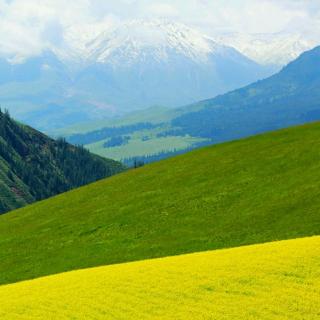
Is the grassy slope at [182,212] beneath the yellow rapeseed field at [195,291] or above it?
above

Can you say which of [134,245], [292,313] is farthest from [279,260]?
[134,245]

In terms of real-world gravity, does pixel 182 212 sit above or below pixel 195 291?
above

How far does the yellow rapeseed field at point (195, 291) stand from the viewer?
79.6ft

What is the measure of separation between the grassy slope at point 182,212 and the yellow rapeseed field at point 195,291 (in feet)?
56.3

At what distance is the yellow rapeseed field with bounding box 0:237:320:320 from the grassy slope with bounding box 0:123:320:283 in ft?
56.3

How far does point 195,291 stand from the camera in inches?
1049

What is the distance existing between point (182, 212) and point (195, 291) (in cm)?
3281

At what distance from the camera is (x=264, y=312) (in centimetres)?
2353

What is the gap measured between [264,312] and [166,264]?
977cm

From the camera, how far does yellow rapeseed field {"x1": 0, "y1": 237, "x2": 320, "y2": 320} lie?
2427cm

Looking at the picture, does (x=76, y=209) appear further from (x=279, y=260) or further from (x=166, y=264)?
(x=279, y=260)

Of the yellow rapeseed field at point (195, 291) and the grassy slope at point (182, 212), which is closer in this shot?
the yellow rapeseed field at point (195, 291)

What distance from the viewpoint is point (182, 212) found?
195 ft

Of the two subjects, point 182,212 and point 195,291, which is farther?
point 182,212
